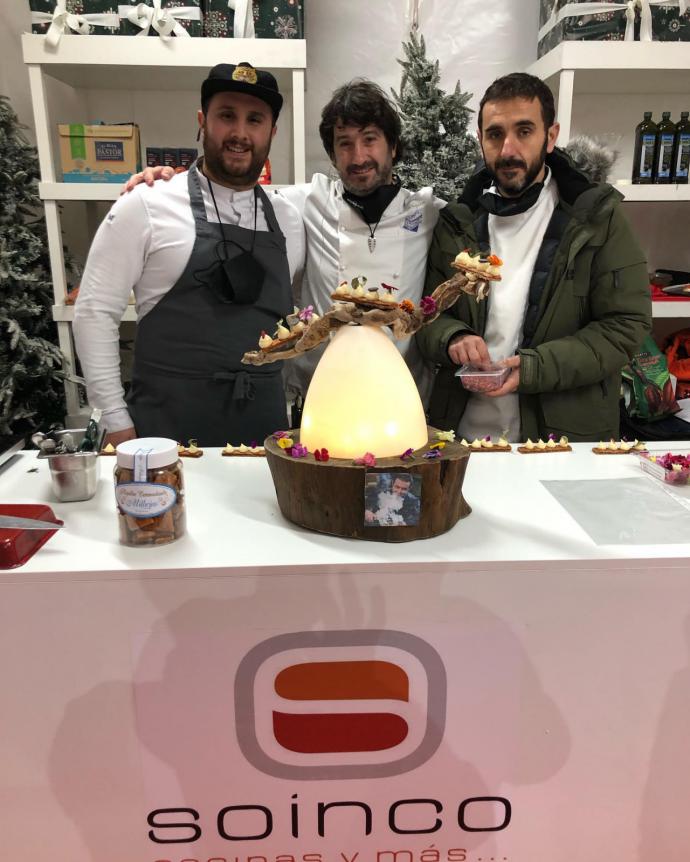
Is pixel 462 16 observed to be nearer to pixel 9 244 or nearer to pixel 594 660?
pixel 9 244

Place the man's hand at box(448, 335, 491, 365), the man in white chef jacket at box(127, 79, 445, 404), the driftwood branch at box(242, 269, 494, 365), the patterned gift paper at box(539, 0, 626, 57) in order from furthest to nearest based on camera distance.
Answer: the patterned gift paper at box(539, 0, 626, 57) → the man in white chef jacket at box(127, 79, 445, 404) → the man's hand at box(448, 335, 491, 365) → the driftwood branch at box(242, 269, 494, 365)

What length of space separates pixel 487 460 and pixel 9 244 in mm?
2620

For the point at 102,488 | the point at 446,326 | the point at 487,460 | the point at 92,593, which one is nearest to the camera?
the point at 92,593

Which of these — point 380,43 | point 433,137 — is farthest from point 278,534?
point 380,43

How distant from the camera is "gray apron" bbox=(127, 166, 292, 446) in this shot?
72.7 inches

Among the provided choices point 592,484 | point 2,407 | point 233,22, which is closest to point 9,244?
point 2,407

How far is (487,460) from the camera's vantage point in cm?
148

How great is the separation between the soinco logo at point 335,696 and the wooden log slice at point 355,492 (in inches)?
6.5

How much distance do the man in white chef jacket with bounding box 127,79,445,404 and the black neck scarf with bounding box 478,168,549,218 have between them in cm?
23

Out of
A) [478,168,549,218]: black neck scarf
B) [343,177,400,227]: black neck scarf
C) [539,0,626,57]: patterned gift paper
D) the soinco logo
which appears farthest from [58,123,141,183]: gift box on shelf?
the soinco logo

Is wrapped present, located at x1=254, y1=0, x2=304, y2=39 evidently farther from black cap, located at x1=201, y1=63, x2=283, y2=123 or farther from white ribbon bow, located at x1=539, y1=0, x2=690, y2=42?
black cap, located at x1=201, y1=63, x2=283, y2=123

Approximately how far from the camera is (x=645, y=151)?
9.89 ft

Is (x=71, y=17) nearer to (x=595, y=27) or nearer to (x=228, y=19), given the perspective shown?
(x=228, y=19)

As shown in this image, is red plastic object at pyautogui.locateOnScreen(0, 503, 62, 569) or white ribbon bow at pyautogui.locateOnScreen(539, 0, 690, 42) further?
white ribbon bow at pyautogui.locateOnScreen(539, 0, 690, 42)
